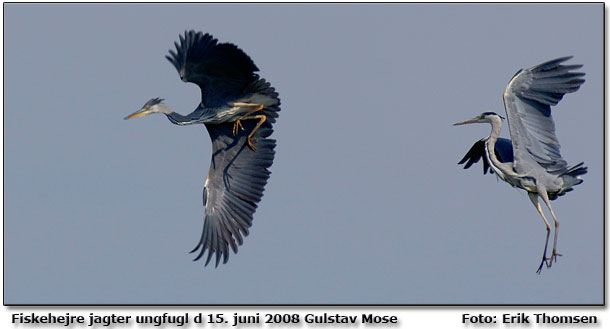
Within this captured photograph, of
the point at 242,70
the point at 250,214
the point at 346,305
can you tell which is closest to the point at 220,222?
the point at 250,214

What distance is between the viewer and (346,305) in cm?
1413

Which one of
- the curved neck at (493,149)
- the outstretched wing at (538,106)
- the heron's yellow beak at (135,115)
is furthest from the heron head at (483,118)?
the heron's yellow beak at (135,115)

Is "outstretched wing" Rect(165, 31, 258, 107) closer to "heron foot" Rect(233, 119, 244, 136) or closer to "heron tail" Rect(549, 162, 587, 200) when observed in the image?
"heron foot" Rect(233, 119, 244, 136)

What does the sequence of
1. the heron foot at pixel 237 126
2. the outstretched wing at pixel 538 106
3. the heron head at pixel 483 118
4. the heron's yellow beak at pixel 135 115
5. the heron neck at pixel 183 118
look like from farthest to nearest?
1. the heron's yellow beak at pixel 135 115
2. the heron foot at pixel 237 126
3. the heron neck at pixel 183 118
4. the heron head at pixel 483 118
5. the outstretched wing at pixel 538 106

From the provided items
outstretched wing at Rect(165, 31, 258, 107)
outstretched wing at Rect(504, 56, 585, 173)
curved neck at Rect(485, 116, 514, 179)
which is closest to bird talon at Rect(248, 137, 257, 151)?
outstretched wing at Rect(165, 31, 258, 107)

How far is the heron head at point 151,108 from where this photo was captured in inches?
659

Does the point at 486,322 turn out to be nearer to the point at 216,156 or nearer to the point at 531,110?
the point at 531,110

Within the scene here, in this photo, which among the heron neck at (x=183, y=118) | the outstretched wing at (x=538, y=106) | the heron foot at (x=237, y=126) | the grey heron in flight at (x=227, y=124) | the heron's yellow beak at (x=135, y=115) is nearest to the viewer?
the outstretched wing at (x=538, y=106)

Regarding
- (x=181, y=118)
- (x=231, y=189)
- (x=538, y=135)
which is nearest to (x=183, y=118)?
(x=181, y=118)

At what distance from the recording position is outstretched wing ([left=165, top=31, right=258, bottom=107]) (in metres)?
15.5

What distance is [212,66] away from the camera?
51.8ft

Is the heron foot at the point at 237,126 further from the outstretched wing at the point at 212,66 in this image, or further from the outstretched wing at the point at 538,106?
the outstretched wing at the point at 538,106

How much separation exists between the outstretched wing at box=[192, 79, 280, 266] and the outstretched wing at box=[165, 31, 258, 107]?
1.92 feet

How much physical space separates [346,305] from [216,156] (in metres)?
3.47
